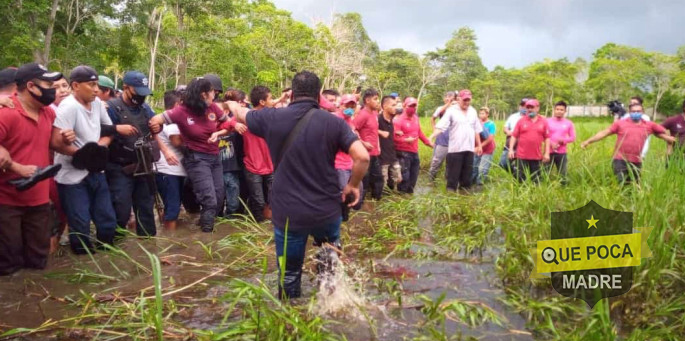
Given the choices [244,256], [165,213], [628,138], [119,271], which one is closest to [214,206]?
[165,213]

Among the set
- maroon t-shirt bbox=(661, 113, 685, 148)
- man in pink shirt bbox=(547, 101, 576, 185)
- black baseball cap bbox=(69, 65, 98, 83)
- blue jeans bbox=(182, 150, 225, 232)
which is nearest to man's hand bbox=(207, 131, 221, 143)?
blue jeans bbox=(182, 150, 225, 232)

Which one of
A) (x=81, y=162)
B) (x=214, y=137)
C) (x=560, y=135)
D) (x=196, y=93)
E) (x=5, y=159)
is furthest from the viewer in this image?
(x=560, y=135)

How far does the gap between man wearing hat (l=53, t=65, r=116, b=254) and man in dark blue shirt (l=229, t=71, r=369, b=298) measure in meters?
1.95

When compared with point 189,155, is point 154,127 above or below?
above

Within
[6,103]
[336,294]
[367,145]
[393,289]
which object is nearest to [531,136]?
[367,145]

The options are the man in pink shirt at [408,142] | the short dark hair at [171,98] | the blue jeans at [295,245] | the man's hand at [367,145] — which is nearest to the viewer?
the blue jeans at [295,245]

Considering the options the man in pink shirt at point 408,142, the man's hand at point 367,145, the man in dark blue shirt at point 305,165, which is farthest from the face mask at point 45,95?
the man in pink shirt at point 408,142

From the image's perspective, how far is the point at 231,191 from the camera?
5699 millimetres

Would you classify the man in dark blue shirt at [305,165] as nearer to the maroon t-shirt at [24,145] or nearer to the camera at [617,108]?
the maroon t-shirt at [24,145]

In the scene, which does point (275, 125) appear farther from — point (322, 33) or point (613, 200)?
point (322, 33)

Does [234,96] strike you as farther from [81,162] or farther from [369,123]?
[81,162]

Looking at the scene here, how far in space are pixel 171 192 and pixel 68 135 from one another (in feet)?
4.77

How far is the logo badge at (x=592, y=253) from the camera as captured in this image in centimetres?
311

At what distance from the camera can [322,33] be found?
105 ft
